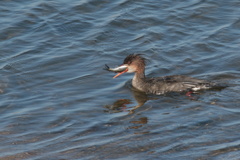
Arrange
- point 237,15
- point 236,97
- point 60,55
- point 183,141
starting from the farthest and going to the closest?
point 237,15, point 60,55, point 236,97, point 183,141

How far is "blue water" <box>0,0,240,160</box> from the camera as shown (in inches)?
341

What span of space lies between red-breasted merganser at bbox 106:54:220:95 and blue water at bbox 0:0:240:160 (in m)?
0.23

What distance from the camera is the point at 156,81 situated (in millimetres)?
12195

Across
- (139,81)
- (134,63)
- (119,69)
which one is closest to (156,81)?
(139,81)

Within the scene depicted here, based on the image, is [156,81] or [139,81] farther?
[139,81]

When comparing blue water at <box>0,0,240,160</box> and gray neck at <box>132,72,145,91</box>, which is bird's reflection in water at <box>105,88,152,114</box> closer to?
blue water at <box>0,0,240,160</box>

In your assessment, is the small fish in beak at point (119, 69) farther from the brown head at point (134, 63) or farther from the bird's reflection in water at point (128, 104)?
the bird's reflection in water at point (128, 104)

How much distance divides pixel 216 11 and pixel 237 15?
2.63 feet

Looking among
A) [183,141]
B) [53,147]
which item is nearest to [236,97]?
[183,141]

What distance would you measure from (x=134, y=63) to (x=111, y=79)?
76 cm

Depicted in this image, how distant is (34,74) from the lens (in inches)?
504

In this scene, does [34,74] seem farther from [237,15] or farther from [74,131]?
[237,15]

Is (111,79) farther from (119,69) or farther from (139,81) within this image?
(139,81)

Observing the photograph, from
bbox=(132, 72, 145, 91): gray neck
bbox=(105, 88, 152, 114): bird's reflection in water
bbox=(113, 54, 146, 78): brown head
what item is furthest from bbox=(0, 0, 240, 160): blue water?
bbox=(113, 54, 146, 78): brown head
